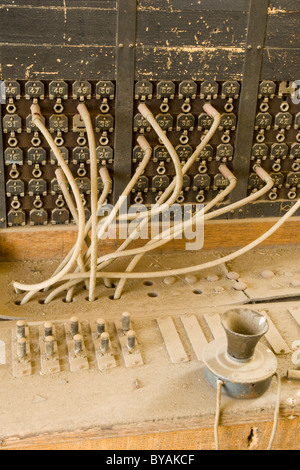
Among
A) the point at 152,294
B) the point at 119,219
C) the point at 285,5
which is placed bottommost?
the point at 152,294

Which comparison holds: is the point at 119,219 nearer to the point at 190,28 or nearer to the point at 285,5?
the point at 190,28

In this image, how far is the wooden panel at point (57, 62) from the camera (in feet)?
7.47

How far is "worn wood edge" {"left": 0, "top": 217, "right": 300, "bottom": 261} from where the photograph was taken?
258cm

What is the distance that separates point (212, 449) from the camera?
190 cm

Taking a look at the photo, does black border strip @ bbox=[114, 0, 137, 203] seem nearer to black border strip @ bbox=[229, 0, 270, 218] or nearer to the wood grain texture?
black border strip @ bbox=[229, 0, 270, 218]

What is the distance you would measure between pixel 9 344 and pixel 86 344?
27 cm

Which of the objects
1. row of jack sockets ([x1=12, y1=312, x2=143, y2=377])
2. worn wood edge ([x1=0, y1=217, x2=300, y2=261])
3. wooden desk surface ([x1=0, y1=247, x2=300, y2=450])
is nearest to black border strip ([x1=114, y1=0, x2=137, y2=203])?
worn wood edge ([x1=0, y1=217, x2=300, y2=261])

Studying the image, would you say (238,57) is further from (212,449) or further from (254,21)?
(212,449)

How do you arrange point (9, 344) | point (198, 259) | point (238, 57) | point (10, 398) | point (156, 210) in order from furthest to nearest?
point (198, 259), point (238, 57), point (156, 210), point (9, 344), point (10, 398)

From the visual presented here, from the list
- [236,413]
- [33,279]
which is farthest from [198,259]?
[236,413]

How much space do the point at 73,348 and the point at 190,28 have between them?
1.34 m

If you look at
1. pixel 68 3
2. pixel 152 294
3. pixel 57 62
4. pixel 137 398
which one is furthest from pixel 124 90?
pixel 137 398

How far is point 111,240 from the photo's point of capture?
2676 millimetres

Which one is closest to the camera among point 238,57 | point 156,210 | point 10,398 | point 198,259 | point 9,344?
point 10,398
